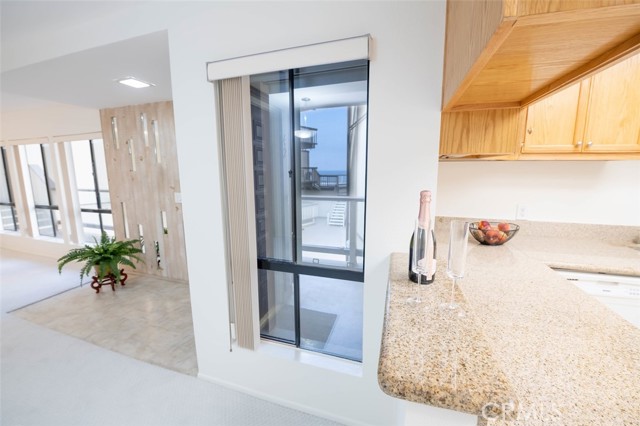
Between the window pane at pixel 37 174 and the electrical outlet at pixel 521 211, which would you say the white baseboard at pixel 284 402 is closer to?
the electrical outlet at pixel 521 211

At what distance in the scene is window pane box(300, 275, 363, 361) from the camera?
187cm

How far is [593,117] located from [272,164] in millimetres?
2134

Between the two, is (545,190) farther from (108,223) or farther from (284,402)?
(108,223)

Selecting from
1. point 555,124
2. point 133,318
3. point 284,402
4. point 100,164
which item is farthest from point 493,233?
point 100,164

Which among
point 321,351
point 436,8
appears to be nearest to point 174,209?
point 321,351

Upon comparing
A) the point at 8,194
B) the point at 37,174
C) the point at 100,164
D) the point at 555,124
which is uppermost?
the point at 555,124

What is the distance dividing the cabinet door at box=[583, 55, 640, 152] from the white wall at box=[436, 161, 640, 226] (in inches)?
12.3

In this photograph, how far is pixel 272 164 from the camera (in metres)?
1.88

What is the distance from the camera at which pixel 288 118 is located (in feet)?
5.84

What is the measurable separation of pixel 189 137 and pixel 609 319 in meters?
2.22

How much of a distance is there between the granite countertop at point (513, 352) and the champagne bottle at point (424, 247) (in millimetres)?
48

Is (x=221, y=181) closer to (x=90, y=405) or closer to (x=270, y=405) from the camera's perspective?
(x=270, y=405)

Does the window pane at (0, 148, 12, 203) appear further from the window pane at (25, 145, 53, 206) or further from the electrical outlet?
the electrical outlet

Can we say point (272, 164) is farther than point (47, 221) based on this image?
No
